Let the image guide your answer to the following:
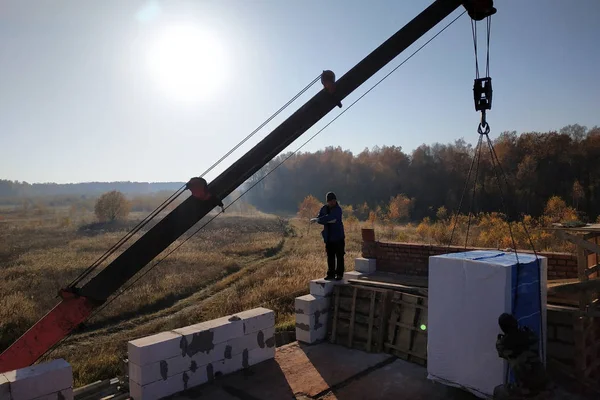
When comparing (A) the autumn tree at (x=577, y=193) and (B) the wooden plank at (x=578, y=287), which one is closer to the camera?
(B) the wooden plank at (x=578, y=287)

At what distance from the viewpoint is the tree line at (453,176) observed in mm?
48500

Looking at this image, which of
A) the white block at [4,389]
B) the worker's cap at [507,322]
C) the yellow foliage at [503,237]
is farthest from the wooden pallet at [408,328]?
the white block at [4,389]

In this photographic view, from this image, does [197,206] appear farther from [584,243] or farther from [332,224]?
[584,243]

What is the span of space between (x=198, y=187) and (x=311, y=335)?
3.66 meters

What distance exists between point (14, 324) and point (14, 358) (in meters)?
12.7

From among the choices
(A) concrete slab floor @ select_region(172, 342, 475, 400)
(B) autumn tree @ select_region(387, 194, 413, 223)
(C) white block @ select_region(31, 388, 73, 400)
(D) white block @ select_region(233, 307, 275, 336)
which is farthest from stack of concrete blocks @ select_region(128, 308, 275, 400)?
(B) autumn tree @ select_region(387, 194, 413, 223)

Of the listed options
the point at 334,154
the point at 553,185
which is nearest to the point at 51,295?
the point at 553,185

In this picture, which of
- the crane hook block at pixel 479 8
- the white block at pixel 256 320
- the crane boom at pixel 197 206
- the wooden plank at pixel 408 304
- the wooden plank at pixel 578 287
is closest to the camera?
the crane boom at pixel 197 206

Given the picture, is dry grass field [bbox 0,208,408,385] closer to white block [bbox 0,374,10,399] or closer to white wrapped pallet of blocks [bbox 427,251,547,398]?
white block [bbox 0,374,10,399]

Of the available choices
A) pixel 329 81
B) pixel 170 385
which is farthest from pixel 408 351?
pixel 329 81

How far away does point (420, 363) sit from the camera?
21.1 feet

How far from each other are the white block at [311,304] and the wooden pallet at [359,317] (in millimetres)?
215

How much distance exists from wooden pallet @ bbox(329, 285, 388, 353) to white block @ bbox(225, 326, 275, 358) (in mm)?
1359

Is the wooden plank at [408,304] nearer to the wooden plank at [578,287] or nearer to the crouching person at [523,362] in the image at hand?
the wooden plank at [578,287]
